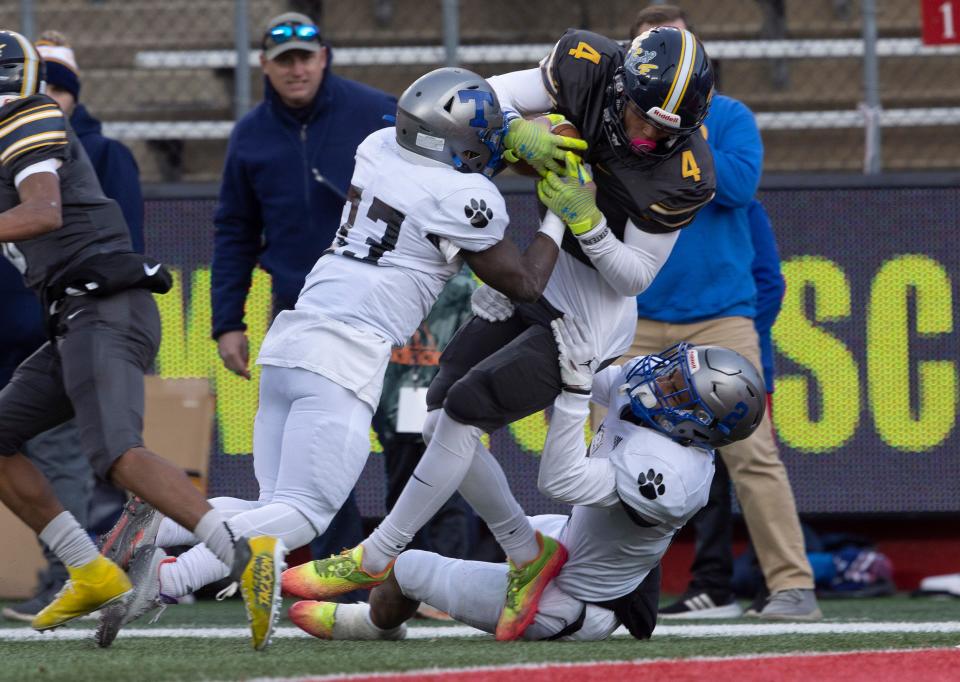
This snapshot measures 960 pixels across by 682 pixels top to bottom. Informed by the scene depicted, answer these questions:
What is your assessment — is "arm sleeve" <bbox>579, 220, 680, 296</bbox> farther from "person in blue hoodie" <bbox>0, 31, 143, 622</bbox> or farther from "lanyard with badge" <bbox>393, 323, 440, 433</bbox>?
"person in blue hoodie" <bbox>0, 31, 143, 622</bbox>

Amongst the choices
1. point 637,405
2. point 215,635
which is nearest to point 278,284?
point 215,635

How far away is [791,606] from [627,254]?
1713 mm

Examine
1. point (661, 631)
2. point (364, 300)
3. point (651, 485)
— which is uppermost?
point (364, 300)

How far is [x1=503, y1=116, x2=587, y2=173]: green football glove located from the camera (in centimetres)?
388

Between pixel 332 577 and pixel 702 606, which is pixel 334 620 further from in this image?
pixel 702 606

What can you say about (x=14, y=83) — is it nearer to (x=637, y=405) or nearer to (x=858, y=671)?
(x=637, y=405)

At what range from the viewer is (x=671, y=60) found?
12.8 ft

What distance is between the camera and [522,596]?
4.03 meters

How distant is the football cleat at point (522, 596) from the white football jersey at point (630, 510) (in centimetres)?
7

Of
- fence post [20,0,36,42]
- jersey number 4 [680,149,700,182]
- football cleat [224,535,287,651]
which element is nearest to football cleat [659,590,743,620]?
jersey number 4 [680,149,700,182]

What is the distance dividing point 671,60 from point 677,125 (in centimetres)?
16

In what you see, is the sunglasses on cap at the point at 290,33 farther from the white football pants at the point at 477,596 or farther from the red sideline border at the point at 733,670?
the red sideline border at the point at 733,670

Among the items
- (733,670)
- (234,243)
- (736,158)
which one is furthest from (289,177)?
(733,670)

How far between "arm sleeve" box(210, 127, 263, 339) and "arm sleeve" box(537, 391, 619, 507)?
176 centimetres
